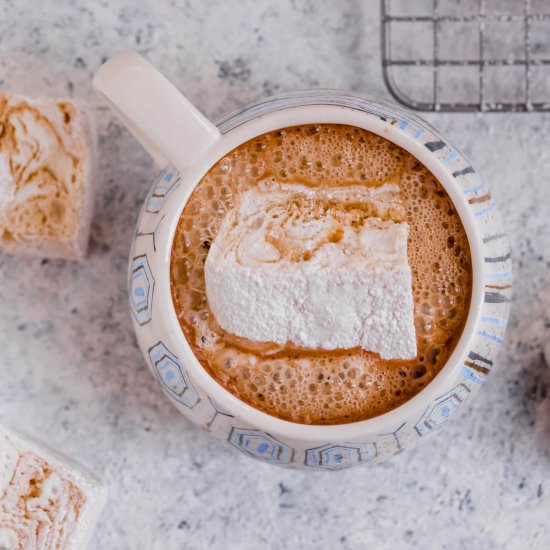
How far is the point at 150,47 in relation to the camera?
0.98 m

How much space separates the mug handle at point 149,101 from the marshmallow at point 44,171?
9.4 inches

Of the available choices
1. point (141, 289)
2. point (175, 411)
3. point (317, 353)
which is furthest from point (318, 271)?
point (175, 411)

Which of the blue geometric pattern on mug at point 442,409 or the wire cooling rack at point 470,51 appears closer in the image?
the blue geometric pattern on mug at point 442,409

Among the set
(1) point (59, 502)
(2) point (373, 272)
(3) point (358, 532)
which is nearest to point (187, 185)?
(2) point (373, 272)

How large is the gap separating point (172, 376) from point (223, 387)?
0.20 feet

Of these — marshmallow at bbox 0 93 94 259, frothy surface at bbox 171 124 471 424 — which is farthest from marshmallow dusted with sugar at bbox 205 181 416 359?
marshmallow at bbox 0 93 94 259

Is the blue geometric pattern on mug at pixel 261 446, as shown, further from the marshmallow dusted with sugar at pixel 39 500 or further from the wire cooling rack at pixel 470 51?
the wire cooling rack at pixel 470 51

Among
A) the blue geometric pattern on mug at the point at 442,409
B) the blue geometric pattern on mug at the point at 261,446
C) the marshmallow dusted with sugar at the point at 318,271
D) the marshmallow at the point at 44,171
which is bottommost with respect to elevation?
the blue geometric pattern on mug at the point at 261,446

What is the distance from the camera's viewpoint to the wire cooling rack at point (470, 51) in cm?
98

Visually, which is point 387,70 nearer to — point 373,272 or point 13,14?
point 373,272

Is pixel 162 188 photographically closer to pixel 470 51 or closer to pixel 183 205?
pixel 183 205

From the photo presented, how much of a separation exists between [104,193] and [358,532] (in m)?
0.55

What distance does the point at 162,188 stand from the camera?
773mm

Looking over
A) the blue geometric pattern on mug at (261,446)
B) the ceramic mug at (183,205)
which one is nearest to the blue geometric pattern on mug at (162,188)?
the ceramic mug at (183,205)
